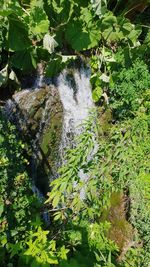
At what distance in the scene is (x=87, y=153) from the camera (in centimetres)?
219

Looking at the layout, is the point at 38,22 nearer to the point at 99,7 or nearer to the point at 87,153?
the point at 99,7

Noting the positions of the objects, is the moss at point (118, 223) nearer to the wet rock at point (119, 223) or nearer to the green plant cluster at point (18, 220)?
the wet rock at point (119, 223)

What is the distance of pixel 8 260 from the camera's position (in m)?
2.23

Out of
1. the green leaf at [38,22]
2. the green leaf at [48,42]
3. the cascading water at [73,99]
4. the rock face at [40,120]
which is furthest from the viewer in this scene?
the cascading water at [73,99]

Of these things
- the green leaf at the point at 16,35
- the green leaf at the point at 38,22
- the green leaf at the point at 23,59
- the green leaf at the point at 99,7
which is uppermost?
the green leaf at the point at 99,7

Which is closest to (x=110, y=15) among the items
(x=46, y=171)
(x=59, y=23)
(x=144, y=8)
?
(x=59, y=23)

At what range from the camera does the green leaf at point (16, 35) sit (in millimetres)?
2527

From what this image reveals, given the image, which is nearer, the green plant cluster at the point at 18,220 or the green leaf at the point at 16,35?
the green plant cluster at the point at 18,220

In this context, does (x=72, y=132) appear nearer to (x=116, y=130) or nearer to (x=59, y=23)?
(x=59, y=23)

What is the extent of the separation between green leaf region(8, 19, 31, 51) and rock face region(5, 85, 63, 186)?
4.28ft

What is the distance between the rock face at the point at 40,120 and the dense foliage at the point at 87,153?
222mm

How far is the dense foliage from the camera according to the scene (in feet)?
7.23

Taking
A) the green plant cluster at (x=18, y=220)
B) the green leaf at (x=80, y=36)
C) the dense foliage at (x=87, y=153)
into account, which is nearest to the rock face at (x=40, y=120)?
the dense foliage at (x=87, y=153)

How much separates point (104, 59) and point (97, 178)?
11.4 ft
